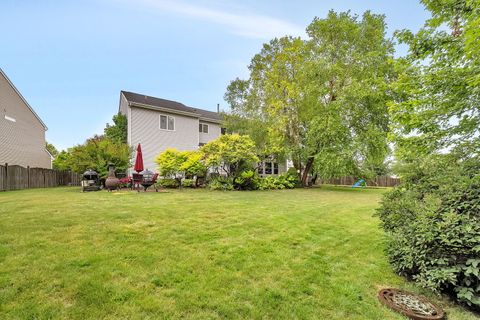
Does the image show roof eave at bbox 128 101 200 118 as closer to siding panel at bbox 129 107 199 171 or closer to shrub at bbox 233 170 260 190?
siding panel at bbox 129 107 199 171

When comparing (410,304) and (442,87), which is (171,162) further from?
(410,304)

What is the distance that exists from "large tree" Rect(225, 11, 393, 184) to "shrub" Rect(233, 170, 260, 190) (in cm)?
362

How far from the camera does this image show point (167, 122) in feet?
64.8

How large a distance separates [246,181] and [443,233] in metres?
11.4

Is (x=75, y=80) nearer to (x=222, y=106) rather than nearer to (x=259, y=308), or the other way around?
(x=222, y=106)

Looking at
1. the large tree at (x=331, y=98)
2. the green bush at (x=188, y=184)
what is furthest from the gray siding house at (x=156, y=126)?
the large tree at (x=331, y=98)

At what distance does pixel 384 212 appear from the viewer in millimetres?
4629

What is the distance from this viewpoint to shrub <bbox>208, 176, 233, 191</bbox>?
45.0 ft

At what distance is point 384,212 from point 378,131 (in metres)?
13.1

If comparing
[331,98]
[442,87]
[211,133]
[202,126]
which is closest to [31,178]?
[202,126]

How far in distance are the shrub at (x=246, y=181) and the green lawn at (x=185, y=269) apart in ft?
27.7

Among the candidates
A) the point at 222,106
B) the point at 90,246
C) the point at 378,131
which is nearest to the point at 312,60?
the point at 378,131

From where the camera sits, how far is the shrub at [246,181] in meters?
14.1

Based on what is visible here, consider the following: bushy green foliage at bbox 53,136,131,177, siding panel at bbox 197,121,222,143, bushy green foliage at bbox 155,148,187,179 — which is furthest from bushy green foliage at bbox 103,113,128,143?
bushy green foliage at bbox 155,148,187,179
